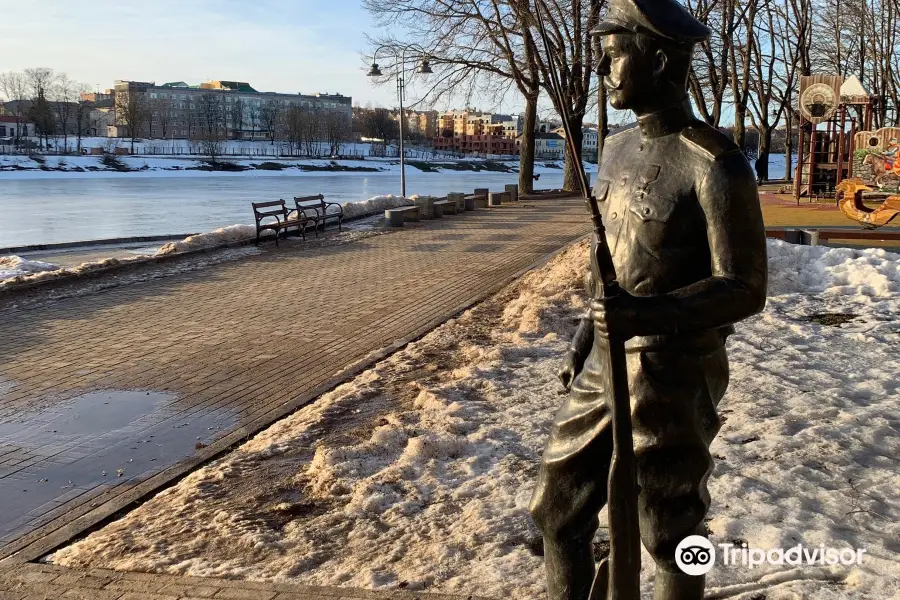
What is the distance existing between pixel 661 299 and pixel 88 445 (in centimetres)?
508

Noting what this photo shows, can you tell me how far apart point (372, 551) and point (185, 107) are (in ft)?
482

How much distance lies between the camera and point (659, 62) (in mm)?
2201

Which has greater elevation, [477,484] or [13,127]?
[13,127]

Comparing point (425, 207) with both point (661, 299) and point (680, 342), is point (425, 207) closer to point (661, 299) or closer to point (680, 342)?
point (680, 342)

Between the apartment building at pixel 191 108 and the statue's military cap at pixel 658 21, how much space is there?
416ft

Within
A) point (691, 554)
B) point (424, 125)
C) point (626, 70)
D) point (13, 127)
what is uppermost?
point (424, 125)

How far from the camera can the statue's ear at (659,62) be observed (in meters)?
2.19

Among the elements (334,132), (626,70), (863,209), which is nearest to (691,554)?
(626,70)

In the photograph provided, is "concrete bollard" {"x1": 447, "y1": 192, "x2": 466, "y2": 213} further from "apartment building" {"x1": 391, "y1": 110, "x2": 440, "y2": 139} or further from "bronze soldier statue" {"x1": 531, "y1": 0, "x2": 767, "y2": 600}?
"apartment building" {"x1": 391, "y1": 110, "x2": 440, "y2": 139}

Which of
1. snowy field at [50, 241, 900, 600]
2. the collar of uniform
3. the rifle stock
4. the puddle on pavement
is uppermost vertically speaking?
the collar of uniform

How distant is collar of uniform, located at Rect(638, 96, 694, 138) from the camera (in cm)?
229

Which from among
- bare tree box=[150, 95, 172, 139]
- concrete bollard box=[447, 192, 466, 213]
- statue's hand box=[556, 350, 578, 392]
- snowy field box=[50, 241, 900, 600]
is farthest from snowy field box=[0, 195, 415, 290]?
bare tree box=[150, 95, 172, 139]

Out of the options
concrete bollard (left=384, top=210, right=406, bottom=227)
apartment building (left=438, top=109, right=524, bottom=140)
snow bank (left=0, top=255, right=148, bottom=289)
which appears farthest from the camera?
apartment building (left=438, top=109, right=524, bottom=140)

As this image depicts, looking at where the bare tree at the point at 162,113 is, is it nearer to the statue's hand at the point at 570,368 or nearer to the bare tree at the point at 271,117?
the bare tree at the point at 271,117
